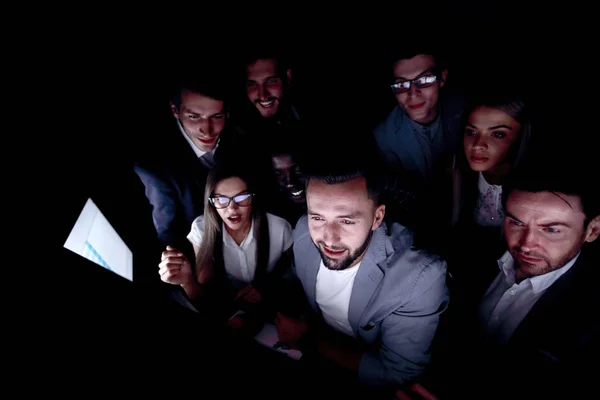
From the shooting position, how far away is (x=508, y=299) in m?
2.09

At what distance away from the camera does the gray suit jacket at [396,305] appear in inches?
74.4

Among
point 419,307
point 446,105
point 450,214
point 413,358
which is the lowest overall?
point 413,358

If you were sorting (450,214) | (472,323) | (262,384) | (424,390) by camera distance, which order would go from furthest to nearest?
(450,214) < (472,323) < (424,390) < (262,384)

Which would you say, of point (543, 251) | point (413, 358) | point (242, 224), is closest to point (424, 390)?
point (413, 358)

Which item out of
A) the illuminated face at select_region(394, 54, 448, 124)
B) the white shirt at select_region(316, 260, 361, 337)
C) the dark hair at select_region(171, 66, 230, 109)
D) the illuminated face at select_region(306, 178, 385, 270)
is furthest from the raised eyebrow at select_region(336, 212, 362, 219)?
the dark hair at select_region(171, 66, 230, 109)

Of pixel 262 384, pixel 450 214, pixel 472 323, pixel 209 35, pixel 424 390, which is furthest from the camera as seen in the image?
pixel 450 214

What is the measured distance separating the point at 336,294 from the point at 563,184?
4.81ft

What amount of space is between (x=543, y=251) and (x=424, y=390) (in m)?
1.04

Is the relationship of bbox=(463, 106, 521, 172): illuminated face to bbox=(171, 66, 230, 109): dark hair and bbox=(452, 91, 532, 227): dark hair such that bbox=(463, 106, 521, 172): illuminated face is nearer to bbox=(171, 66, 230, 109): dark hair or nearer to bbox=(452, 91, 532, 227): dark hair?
bbox=(452, 91, 532, 227): dark hair

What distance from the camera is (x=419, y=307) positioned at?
188 cm

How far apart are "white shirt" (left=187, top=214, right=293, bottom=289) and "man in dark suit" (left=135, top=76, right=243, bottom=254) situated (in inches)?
6.8

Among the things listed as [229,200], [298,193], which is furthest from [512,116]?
[229,200]

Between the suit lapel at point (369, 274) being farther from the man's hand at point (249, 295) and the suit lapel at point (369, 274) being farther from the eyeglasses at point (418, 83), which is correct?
the eyeglasses at point (418, 83)

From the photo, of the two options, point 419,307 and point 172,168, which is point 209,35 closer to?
point 172,168
